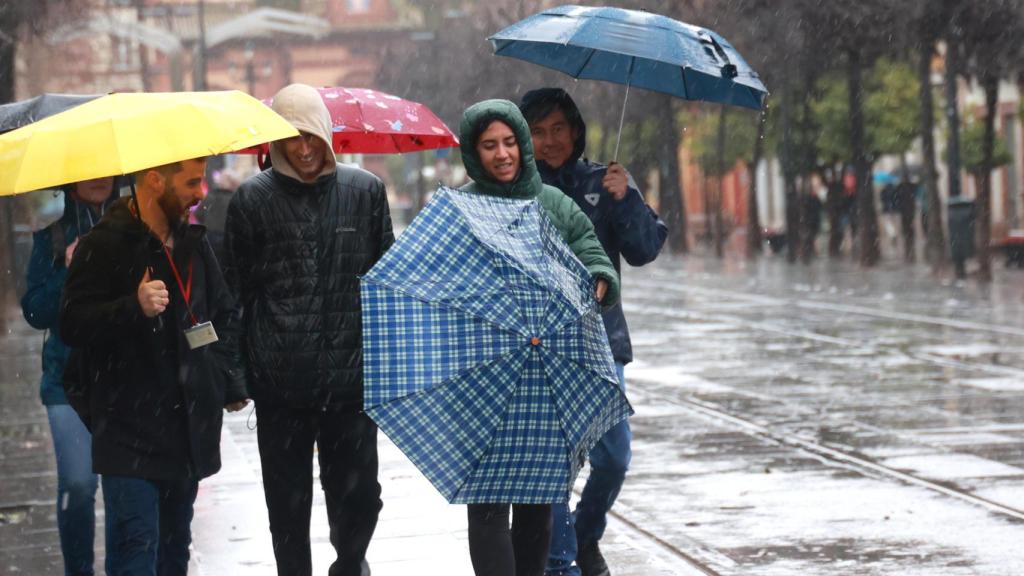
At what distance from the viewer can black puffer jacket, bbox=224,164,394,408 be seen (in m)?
6.07

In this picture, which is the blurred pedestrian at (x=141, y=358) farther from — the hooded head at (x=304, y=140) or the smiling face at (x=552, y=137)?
the smiling face at (x=552, y=137)

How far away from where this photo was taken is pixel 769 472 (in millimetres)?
9906

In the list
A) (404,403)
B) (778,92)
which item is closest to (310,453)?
(404,403)

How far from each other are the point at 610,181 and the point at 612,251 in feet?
1.14

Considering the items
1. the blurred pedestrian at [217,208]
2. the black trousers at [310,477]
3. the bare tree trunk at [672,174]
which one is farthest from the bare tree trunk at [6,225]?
the bare tree trunk at [672,174]

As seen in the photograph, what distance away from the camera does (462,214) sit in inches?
213

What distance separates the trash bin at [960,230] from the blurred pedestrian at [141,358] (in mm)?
24860

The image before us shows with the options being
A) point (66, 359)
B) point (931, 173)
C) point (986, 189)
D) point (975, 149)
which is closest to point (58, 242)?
point (66, 359)

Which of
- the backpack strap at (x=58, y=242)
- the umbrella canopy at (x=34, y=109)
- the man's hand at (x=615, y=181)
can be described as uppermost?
the umbrella canopy at (x=34, y=109)

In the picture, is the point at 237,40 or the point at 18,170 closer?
the point at 18,170

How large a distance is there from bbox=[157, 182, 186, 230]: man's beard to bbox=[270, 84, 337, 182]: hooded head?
487 millimetres

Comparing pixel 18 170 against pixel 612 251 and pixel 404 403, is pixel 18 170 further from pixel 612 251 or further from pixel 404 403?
pixel 612 251

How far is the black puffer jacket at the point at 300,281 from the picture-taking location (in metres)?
6.07

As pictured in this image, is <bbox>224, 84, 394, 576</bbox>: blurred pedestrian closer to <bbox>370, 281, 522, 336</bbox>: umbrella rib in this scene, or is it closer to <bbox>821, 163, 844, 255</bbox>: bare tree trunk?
<bbox>370, 281, 522, 336</bbox>: umbrella rib
